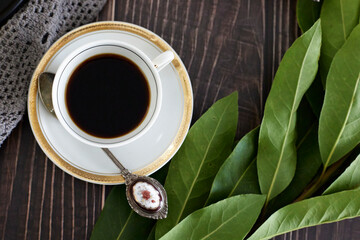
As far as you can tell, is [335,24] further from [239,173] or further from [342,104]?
[239,173]

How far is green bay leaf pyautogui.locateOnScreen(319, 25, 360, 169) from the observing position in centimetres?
73

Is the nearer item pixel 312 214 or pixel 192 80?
pixel 312 214

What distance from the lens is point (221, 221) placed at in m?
0.72

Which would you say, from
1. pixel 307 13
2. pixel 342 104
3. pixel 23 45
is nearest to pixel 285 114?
pixel 342 104

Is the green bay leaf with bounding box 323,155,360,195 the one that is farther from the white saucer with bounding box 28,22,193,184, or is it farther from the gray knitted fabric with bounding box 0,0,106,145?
the gray knitted fabric with bounding box 0,0,106,145

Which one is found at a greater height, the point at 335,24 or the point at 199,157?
the point at 335,24

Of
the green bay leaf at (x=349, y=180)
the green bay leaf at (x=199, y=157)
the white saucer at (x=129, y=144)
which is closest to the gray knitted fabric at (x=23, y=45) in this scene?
the white saucer at (x=129, y=144)

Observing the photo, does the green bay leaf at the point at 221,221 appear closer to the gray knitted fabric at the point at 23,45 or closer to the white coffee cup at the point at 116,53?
the white coffee cup at the point at 116,53

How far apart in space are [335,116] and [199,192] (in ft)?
0.82

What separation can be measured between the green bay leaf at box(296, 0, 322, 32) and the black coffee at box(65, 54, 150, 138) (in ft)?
0.96

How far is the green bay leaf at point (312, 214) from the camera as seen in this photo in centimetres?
72

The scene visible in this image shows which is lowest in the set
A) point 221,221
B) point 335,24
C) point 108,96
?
point 221,221

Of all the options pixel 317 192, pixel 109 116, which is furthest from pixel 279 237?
pixel 109 116

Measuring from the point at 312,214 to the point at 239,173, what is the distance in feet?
0.43
